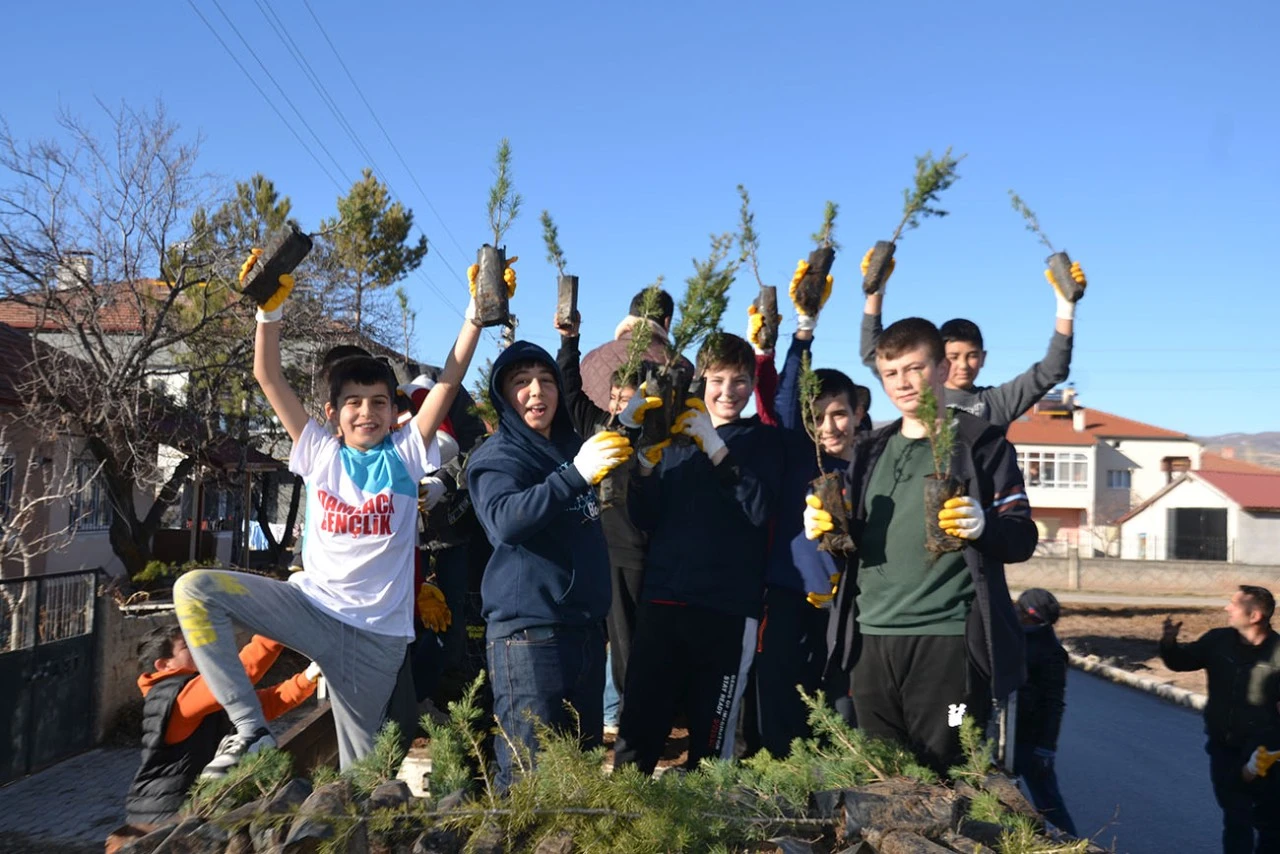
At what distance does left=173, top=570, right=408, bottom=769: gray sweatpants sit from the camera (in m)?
3.25

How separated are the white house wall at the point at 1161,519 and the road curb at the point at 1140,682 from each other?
32.8 meters

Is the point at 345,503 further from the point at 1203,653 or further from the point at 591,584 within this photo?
the point at 1203,653

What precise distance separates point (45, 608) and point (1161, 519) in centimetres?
4755

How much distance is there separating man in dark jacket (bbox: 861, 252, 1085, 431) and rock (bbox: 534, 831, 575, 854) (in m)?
2.39

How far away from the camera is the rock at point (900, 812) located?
2691 millimetres

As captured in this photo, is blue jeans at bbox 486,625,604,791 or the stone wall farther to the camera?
the stone wall

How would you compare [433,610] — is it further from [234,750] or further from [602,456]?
[602,456]

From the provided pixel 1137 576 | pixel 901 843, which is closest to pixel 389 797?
pixel 901 843

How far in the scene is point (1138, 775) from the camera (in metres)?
8.27

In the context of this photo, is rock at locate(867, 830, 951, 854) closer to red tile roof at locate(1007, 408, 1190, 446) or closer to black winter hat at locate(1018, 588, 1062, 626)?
black winter hat at locate(1018, 588, 1062, 626)

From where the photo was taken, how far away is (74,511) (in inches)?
764

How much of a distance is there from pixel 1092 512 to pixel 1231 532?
13.8m

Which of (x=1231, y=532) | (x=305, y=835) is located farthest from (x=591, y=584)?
(x=1231, y=532)

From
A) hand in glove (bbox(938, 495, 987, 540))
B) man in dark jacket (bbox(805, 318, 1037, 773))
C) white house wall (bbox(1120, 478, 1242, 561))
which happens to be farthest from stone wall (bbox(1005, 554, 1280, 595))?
hand in glove (bbox(938, 495, 987, 540))
